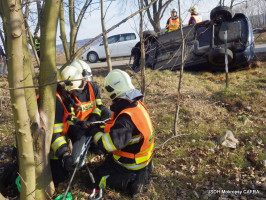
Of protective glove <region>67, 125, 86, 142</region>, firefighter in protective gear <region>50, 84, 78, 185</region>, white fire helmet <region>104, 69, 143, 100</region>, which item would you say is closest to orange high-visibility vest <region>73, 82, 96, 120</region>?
firefighter in protective gear <region>50, 84, 78, 185</region>

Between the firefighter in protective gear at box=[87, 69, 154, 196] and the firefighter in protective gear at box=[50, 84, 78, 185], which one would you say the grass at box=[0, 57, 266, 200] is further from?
the firefighter in protective gear at box=[50, 84, 78, 185]

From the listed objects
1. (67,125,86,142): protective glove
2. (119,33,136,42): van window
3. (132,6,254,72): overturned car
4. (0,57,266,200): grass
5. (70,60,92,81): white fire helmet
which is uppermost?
(119,33,136,42): van window

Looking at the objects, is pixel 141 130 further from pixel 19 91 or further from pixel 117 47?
pixel 117 47

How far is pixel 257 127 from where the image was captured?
175 inches

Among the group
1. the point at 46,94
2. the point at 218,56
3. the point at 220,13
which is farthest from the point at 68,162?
the point at 220,13

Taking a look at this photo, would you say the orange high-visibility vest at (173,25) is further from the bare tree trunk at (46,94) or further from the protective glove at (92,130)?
the bare tree trunk at (46,94)

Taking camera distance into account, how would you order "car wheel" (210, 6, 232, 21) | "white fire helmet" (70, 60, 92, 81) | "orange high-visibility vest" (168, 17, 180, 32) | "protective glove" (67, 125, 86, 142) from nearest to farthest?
"protective glove" (67, 125, 86, 142) < "white fire helmet" (70, 60, 92, 81) < "car wheel" (210, 6, 232, 21) < "orange high-visibility vest" (168, 17, 180, 32)

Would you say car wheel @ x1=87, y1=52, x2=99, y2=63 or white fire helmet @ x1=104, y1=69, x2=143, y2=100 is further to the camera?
car wheel @ x1=87, y1=52, x2=99, y2=63

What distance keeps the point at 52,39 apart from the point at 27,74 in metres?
0.40

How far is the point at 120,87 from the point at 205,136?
2251mm

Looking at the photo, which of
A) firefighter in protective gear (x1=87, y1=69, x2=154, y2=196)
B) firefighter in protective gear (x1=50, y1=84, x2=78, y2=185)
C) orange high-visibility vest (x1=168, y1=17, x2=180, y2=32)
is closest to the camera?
firefighter in protective gear (x1=87, y1=69, x2=154, y2=196)

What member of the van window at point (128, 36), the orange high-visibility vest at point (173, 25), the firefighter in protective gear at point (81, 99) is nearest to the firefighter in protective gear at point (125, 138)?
the firefighter in protective gear at point (81, 99)

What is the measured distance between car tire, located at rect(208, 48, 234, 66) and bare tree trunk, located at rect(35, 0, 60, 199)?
5.66 m

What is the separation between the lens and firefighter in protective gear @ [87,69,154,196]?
2.58 meters
